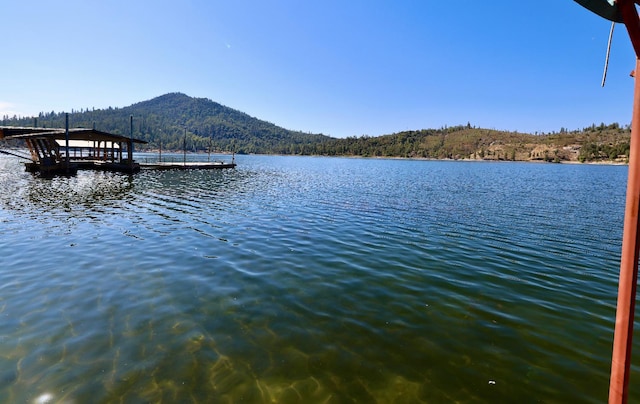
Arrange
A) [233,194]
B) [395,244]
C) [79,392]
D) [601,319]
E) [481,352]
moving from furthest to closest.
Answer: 1. [233,194]
2. [395,244]
3. [601,319]
4. [481,352]
5. [79,392]

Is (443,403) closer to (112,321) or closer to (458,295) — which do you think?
(458,295)

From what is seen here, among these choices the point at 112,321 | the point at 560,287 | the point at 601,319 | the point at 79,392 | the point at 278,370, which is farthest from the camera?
the point at 560,287

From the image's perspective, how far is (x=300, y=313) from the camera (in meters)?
Result: 8.18

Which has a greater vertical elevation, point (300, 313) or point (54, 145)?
point (54, 145)

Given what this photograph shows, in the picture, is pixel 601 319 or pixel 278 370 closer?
pixel 278 370

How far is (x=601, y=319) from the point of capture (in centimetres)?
834

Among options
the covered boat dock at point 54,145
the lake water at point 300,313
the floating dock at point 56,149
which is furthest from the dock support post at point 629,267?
the covered boat dock at point 54,145

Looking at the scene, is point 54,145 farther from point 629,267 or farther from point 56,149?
point 629,267

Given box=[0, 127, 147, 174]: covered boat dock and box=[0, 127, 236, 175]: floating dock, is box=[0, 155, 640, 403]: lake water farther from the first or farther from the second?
box=[0, 127, 147, 174]: covered boat dock

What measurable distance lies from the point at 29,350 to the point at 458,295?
34.7ft

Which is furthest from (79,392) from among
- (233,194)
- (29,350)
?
(233,194)

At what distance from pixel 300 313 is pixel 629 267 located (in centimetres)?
662

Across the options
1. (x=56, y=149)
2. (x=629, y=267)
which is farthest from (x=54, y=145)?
(x=629, y=267)

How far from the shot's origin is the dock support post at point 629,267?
294 centimetres
